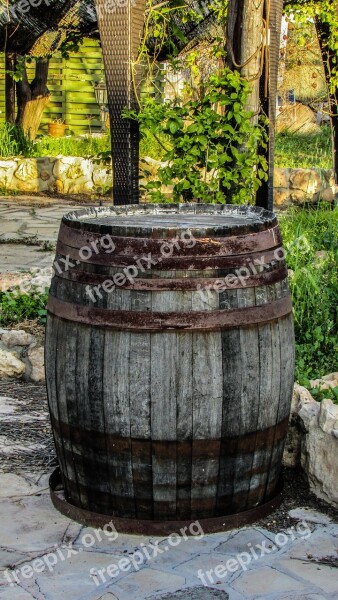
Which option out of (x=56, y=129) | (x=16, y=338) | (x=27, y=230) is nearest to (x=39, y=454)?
(x=16, y=338)

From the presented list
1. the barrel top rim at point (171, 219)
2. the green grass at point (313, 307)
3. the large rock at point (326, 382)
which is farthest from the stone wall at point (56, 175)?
the barrel top rim at point (171, 219)

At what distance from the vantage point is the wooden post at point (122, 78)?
5711mm

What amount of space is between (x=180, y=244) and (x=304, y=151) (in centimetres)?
1216

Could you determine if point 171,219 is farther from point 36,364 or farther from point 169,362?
point 36,364

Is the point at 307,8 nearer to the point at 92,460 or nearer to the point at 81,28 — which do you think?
the point at 81,28

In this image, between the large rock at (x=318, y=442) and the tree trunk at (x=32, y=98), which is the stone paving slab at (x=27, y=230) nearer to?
the tree trunk at (x=32, y=98)

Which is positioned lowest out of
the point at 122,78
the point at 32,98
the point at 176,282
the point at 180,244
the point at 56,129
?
the point at 176,282

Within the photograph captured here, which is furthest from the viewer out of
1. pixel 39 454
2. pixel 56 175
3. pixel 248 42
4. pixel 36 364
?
pixel 56 175

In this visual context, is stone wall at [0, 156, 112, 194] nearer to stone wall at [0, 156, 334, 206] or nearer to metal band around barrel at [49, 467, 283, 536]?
stone wall at [0, 156, 334, 206]

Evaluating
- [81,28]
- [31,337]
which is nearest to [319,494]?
[31,337]

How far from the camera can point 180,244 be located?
2.90 metres

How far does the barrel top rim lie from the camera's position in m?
2.94

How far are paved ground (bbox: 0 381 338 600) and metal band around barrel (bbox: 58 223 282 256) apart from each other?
0.98m

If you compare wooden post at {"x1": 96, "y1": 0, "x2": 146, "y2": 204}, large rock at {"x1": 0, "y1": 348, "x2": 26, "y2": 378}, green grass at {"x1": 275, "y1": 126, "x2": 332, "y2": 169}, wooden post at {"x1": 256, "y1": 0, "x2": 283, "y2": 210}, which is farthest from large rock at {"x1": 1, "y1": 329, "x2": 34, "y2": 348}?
green grass at {"x1": 275, "y1": 126, "x2": 332, "y2": 169}
